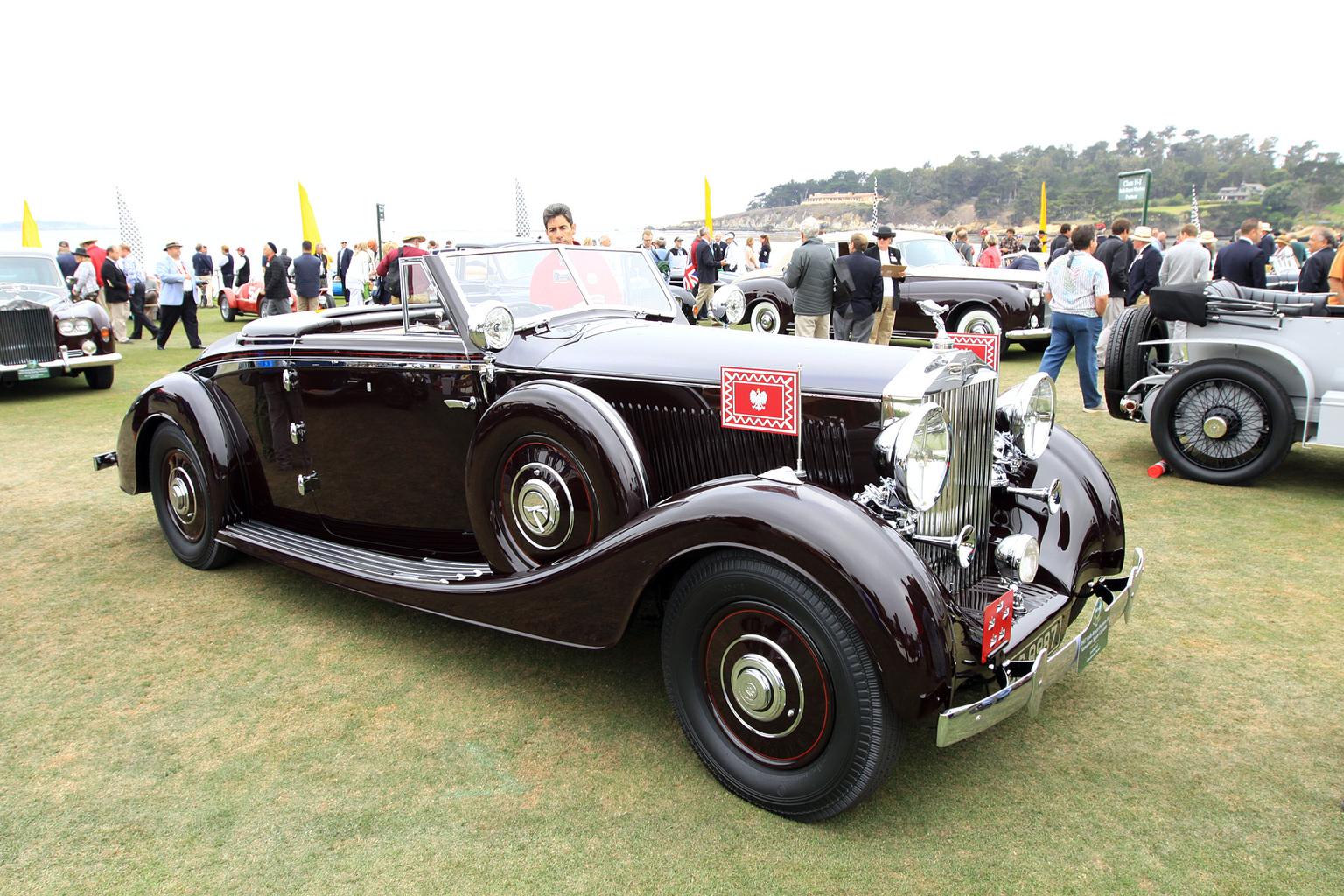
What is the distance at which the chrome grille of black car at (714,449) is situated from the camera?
2.91 meters

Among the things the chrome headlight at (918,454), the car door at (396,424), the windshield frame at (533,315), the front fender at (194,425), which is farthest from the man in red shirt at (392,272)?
the chrome headlight at (918,454)

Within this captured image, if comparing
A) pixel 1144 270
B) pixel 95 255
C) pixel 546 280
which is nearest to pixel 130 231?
pixel 95 255

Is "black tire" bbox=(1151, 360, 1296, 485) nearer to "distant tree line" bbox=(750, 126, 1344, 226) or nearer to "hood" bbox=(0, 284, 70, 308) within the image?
"hood" bbox=(0, 284, 70, 308)

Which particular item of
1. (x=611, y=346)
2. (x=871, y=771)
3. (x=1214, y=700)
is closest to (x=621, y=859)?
(x=871, y=771)

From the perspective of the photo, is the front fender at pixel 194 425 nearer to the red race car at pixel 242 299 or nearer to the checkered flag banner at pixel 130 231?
the red race car at pixel 242 299

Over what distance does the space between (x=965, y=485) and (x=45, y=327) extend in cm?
1116

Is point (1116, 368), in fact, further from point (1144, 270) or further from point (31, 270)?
point (31, 270)

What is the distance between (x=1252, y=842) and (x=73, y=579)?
5395 millimetres

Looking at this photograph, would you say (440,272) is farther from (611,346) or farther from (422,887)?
(422,887)

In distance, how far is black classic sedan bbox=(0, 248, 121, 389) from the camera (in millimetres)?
9781

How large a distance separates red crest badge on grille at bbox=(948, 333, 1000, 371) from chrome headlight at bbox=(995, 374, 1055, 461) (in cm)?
29

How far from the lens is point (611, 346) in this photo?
3420 mm

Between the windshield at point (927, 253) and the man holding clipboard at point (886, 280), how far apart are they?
34.1 inches

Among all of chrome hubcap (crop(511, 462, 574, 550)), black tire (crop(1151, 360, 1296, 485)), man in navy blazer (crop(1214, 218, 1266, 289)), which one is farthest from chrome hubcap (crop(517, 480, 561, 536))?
man in navy blazer (crop(1214, 218, 1266, 289))
